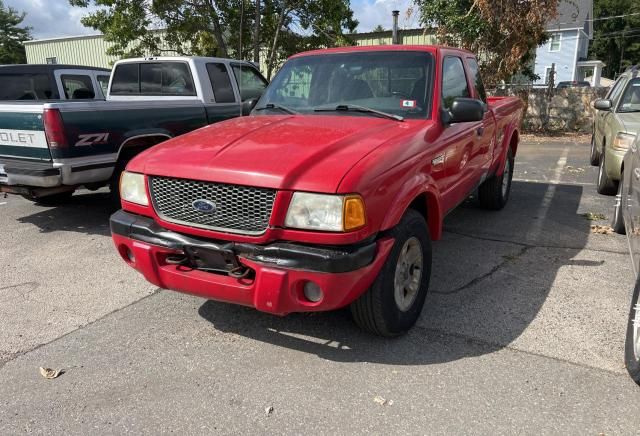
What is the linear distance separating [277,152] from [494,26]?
12.8 meters

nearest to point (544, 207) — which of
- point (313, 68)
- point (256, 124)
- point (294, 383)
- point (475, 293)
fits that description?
point (475, 293)

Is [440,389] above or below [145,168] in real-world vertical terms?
below

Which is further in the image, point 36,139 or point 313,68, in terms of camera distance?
point 36,139

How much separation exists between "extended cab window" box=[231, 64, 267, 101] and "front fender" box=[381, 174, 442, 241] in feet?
14.7

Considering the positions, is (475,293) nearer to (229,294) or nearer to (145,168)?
(229,294)

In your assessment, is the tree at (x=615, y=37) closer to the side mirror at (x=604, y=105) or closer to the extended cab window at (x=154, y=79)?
the side mirror at (x=604, y=105)

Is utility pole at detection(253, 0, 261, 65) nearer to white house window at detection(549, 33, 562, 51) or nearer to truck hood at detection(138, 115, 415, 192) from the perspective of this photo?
truck hood at detection(138, 115, 415, 192)

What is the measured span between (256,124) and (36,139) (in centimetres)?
263

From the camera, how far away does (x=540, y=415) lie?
8.63 ft

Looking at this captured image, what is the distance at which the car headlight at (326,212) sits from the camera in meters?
2.71

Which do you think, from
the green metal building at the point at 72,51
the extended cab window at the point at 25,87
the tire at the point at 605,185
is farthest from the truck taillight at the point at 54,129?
the green metal building at the point at 72,51

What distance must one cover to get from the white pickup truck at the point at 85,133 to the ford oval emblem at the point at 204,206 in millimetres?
2010

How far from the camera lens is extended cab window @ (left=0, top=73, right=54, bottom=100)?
26.2 feet

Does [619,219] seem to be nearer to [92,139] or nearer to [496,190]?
[496,190]
